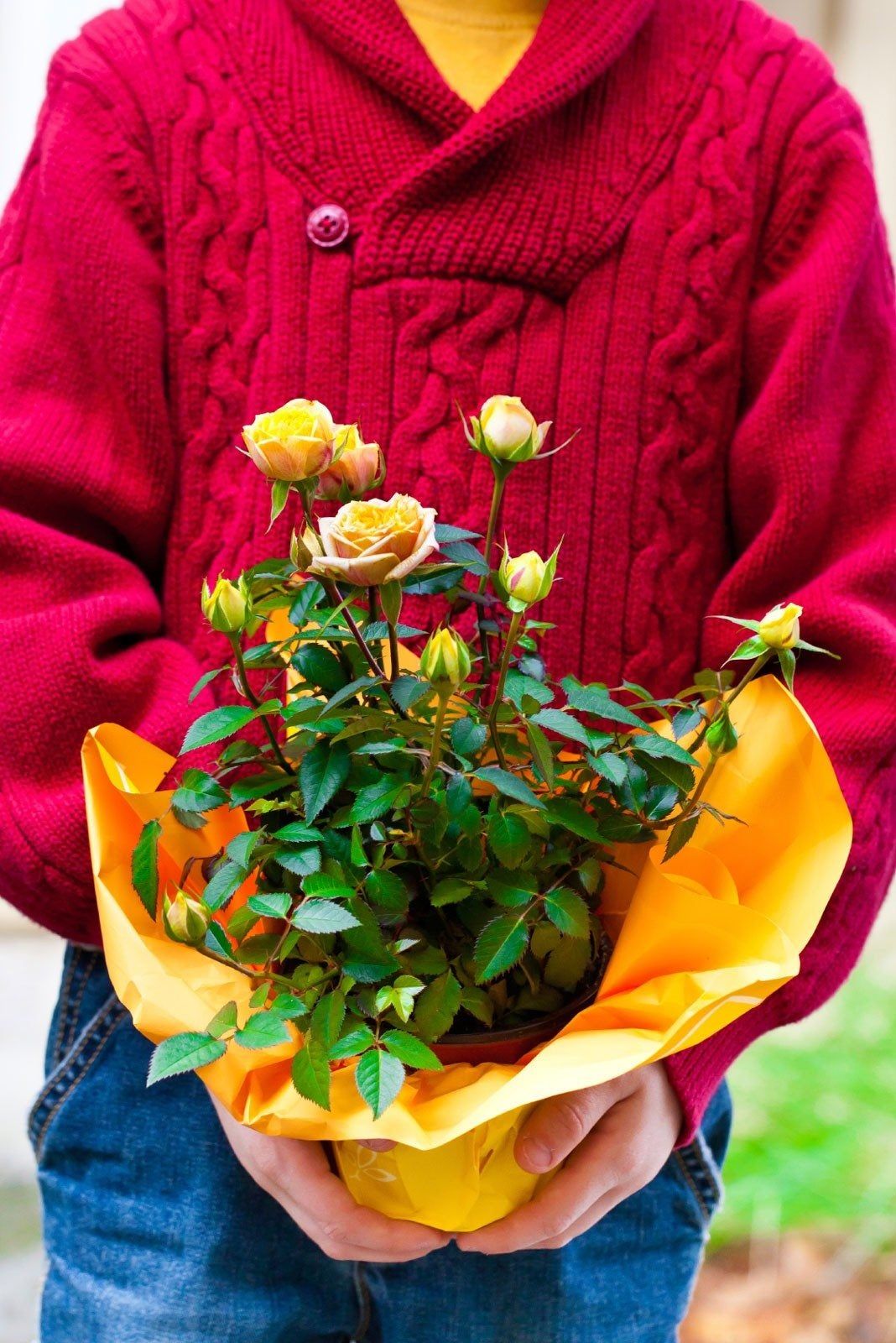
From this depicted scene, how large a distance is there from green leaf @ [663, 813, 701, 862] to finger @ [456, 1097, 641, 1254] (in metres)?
0.18

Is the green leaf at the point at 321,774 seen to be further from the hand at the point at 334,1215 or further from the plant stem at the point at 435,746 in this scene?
the hand at the point at 334,1215

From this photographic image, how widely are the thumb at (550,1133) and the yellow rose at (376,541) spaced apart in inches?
11.4

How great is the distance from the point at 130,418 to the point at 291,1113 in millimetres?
462

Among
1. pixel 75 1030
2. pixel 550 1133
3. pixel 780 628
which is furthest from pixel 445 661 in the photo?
pixel 75 1030

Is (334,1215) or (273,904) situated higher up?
(273,904)

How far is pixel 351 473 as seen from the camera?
535mm

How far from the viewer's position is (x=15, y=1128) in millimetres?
1585

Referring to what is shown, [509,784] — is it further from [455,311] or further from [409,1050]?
[455,311]

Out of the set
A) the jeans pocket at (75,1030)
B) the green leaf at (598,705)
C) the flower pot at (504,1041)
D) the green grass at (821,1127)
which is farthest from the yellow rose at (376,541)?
the green grass at (821,1127)

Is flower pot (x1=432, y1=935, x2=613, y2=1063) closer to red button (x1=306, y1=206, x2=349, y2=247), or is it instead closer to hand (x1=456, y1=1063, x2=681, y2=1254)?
hand (x1=456, y1=1063, x2=681, y2=1254)

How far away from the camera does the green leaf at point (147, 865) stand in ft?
1.85

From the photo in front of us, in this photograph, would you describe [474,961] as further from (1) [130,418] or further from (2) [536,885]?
(1) [130,418]

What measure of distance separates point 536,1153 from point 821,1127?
1.27 m

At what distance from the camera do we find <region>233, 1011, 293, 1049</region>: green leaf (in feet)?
1.68
